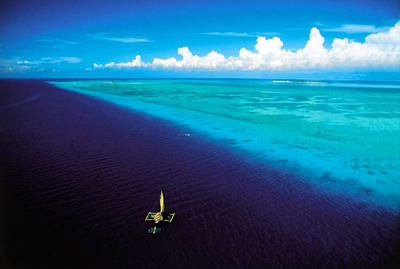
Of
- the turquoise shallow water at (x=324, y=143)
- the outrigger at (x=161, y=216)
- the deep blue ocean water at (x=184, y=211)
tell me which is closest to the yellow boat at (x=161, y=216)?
the outrigger at (x=161, y=216)

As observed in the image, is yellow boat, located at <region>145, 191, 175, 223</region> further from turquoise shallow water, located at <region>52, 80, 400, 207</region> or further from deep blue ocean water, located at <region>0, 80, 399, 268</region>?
turquoise shallow water, located at <region>52, 80, 400, 207</region>

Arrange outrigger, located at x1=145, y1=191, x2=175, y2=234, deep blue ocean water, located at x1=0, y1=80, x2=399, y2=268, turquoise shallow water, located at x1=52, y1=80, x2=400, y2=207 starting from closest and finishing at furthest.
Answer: deep blue ocean water, located at x1=0, y1=80, x2=399, y2=268 < outrigger, located at x1=145, y1=191, x2=175, y2=234 < turquoise shallow water, located at x1=52, y1=80, x2=400, y2=207

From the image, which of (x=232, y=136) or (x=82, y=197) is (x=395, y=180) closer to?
(x=232, y=136)

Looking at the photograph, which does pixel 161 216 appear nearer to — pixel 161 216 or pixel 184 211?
pixel 161 216

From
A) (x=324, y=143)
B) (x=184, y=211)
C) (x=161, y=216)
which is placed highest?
(x=161, y=216)

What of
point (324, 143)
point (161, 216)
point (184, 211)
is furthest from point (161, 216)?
point (324, 143)

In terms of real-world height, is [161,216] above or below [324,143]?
above

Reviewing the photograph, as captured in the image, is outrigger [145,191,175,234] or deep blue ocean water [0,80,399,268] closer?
deep blue ocean water [0,80,399,268]

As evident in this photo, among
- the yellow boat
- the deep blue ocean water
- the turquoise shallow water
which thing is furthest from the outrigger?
the turquoise shallow water

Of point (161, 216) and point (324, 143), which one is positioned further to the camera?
point (324, 143)
